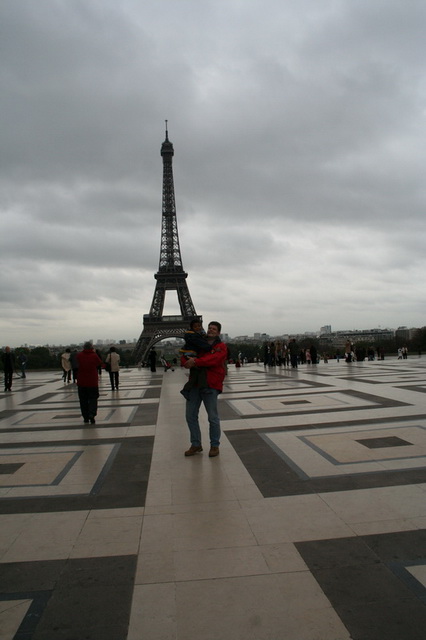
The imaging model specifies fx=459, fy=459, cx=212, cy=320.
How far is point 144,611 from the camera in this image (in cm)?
248

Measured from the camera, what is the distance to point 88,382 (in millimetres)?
8352

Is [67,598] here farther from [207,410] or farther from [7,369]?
[7,369]

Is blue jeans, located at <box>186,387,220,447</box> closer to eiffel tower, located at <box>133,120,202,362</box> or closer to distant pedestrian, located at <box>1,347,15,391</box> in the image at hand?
distant pedestrian, located at <box>1,347,15,391</box>

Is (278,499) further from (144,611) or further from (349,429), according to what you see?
(349,429)

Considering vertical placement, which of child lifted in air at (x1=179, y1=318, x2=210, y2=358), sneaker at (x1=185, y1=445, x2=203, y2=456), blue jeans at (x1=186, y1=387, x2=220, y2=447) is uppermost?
child lifted in air at (x1=179, y1=318, x2=210, y2=358)

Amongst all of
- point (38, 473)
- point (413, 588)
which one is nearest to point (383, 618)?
point (413, 588)

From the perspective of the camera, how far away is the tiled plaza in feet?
7.87

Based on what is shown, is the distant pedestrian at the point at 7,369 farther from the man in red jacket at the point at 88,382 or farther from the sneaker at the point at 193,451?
the sneaker at the point at 193,451

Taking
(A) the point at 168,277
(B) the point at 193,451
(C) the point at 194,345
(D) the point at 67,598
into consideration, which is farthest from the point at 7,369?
(A) the point at 168,277

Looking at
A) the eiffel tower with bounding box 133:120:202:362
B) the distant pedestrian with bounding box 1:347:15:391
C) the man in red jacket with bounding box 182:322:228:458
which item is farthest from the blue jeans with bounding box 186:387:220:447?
the eiffel tower with bounding box 133:120:202:362

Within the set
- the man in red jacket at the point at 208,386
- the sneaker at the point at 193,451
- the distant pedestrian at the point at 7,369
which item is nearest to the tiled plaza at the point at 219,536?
the sneaker at the point at 193,451

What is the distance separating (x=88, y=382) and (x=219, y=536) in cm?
551

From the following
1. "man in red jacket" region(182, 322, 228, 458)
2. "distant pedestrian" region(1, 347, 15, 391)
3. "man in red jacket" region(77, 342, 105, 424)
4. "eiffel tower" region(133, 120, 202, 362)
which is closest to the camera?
"man in red jacket" region(182, 322, 228, 458)

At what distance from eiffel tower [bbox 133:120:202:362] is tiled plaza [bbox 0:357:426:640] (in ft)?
193
